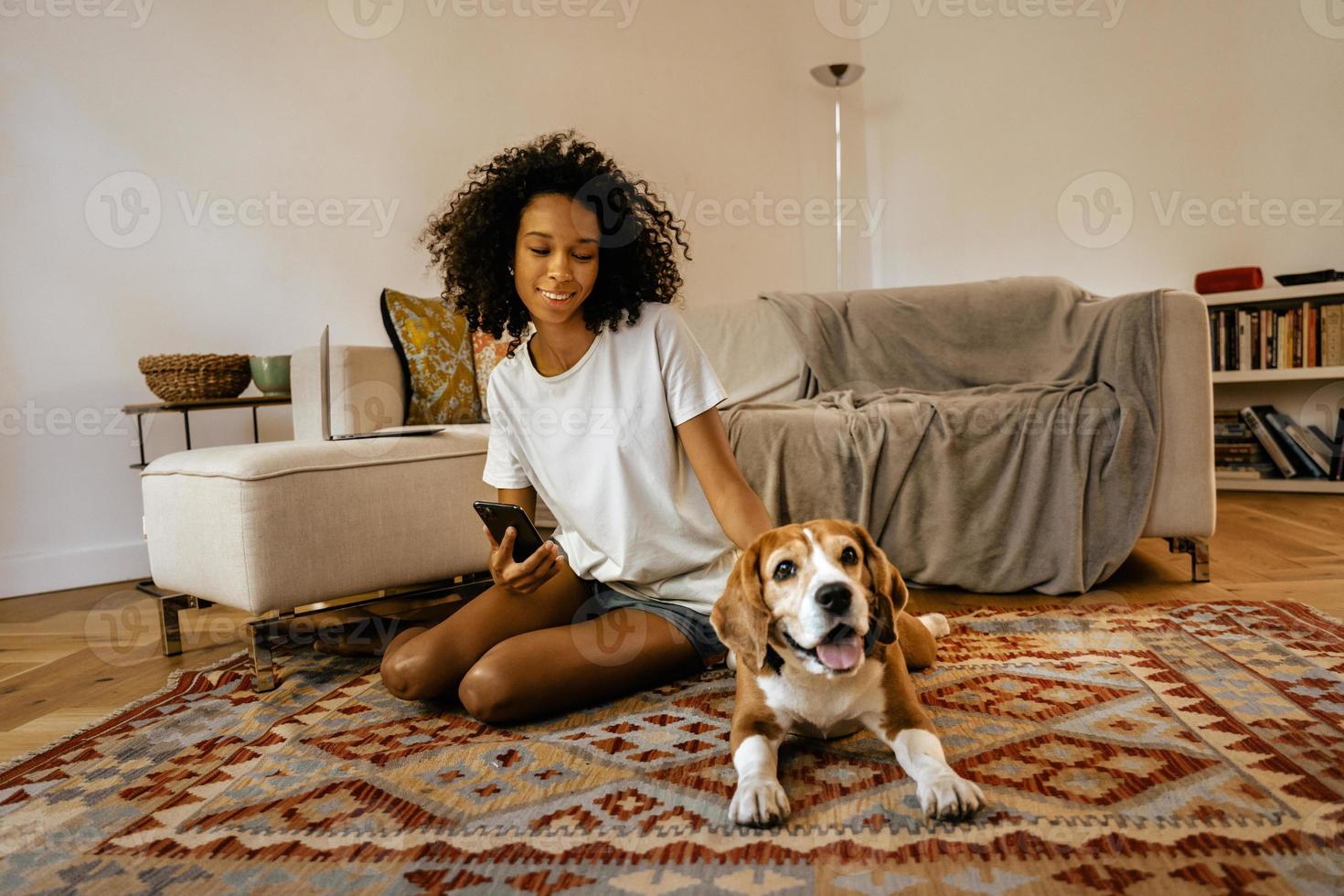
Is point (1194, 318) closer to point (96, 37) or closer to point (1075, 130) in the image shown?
point (1075, 130)

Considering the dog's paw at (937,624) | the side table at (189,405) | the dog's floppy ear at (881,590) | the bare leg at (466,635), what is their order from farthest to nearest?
the side table at (189,405), the dog's paw at (937,624), the bare leg at (466,635), the dog's floppy ear at (881,590)

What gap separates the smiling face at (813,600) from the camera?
116 cm

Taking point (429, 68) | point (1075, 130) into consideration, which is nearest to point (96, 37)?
point (429, 68)

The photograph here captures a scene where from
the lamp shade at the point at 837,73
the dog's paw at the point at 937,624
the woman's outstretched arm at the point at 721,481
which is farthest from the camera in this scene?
the lamp shade at the point at 837,73

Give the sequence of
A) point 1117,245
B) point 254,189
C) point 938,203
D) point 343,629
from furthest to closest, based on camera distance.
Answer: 1. point 938,203
2. point 1117,245
3. point 254,189
4. point 343,629

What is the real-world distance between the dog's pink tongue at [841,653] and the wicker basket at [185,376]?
8.25 ft

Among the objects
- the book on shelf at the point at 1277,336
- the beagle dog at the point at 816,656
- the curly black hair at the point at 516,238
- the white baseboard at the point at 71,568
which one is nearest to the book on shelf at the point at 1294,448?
→ the book on shelf at the point at 1277,336

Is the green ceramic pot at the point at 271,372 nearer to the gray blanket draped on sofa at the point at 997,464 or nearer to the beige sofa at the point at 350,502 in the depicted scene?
the beige sofa at the point at 350,502

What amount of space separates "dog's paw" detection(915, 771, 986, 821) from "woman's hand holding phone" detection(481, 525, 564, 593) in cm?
74

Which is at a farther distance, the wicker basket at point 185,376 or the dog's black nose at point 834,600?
the wicker basket at point 185,376

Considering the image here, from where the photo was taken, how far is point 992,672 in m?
1.73

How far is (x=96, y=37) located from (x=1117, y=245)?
4395 mm

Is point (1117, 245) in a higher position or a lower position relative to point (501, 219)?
higher

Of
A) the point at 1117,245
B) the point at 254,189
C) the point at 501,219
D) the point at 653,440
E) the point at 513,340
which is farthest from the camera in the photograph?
the point at 1117,245
